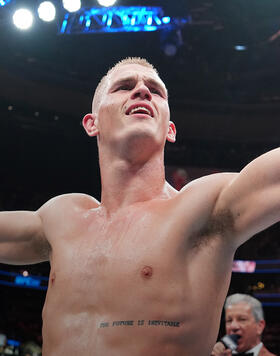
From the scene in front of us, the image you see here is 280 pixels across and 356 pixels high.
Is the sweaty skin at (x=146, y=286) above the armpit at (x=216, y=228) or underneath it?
underneath

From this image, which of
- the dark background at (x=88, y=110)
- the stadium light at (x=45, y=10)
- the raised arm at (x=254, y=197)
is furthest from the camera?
the dark background at (x=88, y=110)

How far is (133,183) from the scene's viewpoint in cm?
209

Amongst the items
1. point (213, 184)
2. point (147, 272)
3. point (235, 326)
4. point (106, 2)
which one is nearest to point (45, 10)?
point (106, 2)

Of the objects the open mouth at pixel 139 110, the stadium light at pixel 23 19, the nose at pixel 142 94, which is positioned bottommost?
the open mouth at pixel 139 110

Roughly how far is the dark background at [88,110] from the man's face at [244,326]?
Result: 17.2ft

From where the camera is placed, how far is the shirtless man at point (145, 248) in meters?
1.59

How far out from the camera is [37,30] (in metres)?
6.35

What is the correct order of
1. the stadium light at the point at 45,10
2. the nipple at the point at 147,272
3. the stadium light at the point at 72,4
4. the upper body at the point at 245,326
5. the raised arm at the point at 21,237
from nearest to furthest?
1. the nipple at the point at 147,272
2. the raised arm at the point at 21,237
3. the upper body at the point at 245,326
4. the stadium light at the point at 72,4
5. the stadium light at the point at 45,10

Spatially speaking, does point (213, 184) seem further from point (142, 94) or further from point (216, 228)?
point (142, 94)

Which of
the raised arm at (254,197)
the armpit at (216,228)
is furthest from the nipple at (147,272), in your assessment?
the raised arm at (254,197)

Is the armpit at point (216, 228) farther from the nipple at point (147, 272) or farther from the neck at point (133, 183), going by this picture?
the neck at point (133, 183)

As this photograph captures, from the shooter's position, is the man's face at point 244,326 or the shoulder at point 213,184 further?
the man's face at point 244,326

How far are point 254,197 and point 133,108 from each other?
2.43ft

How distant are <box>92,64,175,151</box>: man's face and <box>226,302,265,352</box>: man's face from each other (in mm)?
2183
